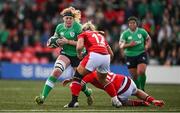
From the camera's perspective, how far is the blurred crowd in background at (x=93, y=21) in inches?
1144

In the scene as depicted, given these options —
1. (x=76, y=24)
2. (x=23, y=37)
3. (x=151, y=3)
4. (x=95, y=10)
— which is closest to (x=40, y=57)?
(x=23, y=37)

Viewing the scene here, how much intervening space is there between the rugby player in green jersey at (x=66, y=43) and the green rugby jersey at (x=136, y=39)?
9.45 ft

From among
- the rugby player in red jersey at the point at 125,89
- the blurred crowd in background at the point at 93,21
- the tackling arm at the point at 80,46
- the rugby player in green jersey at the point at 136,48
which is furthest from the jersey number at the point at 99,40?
the blurred crowd in background at the point at 93,21

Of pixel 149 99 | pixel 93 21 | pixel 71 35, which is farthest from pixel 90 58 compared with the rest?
pixel 93 21

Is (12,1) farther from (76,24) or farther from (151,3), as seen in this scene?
(76,24)

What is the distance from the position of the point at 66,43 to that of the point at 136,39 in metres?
3.44

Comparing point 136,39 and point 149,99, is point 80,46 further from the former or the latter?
point 136,39

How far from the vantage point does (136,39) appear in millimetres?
19078

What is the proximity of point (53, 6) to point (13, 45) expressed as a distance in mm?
2798

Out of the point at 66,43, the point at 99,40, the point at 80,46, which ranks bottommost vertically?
the point at 80,46

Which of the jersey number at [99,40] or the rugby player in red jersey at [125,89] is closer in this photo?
the jersey number at [99,40]

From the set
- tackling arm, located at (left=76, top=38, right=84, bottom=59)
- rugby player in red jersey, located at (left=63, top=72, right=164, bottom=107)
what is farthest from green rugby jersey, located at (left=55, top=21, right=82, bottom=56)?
tackling arm, located at (left=76, top=38, right=84, bottom=59)

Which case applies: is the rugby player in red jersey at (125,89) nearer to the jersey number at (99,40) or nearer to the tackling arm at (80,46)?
the jersey number at (99,40)

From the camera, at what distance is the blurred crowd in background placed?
2906cm
